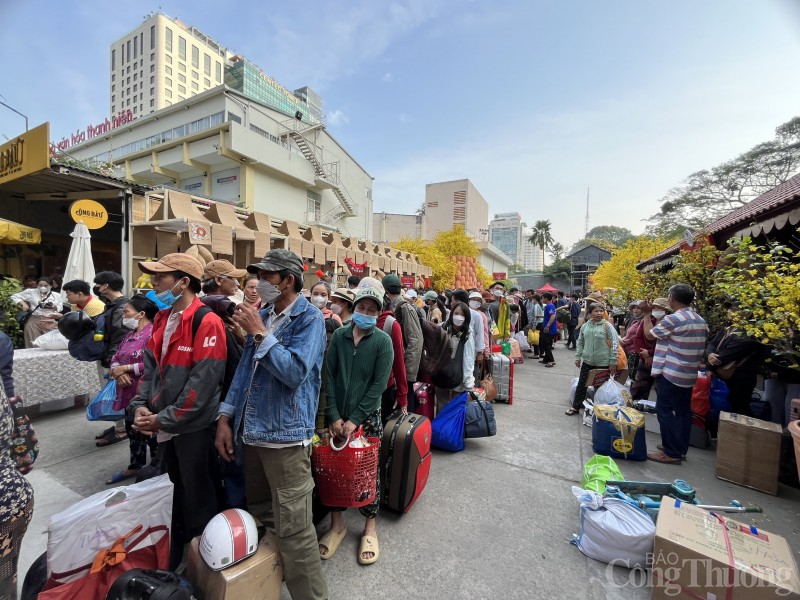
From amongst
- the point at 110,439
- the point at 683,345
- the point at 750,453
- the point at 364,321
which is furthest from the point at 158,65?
the point at 750,453

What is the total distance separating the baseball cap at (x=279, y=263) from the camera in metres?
1.85

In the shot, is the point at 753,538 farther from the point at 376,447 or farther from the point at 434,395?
the point at 434,395

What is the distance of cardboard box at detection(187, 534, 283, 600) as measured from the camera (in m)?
1.66

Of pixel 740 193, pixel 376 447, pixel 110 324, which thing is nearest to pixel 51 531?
pixel 376 447

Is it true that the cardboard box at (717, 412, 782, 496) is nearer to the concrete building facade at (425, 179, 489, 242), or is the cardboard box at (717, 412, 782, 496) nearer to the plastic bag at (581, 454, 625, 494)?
the plastic bag at (581, 454, 625, 494)

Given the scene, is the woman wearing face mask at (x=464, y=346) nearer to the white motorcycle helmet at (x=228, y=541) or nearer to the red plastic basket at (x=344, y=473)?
the red plastic basket at (x=344, y=473)

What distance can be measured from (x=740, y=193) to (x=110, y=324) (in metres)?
38.6

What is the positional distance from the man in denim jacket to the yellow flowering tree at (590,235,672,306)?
7.74 m

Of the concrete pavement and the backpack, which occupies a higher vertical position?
the backpack

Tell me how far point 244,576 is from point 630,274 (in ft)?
49.7

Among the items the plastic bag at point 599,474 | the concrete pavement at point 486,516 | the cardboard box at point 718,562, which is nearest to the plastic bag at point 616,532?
the concrete pavement at point 486,516

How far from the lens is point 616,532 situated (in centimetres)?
232

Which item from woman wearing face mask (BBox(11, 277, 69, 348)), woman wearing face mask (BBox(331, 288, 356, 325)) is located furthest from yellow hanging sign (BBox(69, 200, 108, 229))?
woman wearing face mask (BBox(331, 288, 356, 325))

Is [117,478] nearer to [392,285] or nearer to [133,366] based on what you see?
[133,366]
